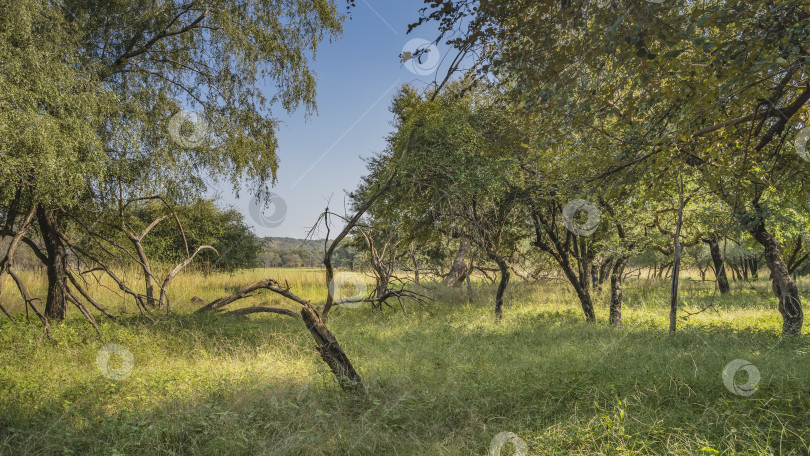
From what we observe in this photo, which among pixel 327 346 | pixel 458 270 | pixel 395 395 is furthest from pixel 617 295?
pixel 327 346

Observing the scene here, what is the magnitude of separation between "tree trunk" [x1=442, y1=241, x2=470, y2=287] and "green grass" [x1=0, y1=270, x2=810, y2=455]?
8146 millimetres

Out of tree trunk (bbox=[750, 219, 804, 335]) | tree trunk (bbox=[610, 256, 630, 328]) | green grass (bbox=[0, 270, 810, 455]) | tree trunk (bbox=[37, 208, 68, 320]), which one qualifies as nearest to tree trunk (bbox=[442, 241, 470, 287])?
tree trunk (bbox=[610, 256, 630, 328])

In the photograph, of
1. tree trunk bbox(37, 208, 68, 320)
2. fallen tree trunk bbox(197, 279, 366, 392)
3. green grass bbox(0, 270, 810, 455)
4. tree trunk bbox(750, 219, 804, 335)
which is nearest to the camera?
green grass bbox(0, 270, 810, 455)

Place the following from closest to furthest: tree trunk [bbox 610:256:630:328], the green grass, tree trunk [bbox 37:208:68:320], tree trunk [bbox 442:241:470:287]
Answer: the green grass, tree trunk [bbox 37:208:68:320], tree trunk [bbox 610:256:630:328], tree trunk [bbox 442:241:470:287]

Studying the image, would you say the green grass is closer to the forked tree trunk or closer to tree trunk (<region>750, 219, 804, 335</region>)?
the forked tree trunk

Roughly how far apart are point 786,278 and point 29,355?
13436 mm

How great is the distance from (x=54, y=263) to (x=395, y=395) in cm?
742

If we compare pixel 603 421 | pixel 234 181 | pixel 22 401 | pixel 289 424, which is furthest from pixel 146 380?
pixel 603 421

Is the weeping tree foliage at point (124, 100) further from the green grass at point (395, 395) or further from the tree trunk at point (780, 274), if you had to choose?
the tree trunk at point (780, 274)

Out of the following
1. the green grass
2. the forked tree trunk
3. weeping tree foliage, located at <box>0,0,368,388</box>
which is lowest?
the green grass

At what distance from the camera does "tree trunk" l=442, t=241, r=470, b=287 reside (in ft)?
54.2

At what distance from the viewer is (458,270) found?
17.4m

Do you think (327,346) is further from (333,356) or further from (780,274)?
(780,274)

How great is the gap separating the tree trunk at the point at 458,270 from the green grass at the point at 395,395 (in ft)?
26.7
